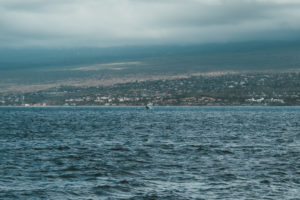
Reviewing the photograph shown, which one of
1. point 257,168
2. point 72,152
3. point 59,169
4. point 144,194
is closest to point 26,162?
point 59,169

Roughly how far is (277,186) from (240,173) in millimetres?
5077

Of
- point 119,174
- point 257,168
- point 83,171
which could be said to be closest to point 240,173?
point 257,168

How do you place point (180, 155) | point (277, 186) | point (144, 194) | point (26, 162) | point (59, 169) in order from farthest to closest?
point (180, 155)
point (26, 162)
point (59, 169)
point (277, 186)
point (144, 194)

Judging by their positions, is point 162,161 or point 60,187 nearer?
point 60,187

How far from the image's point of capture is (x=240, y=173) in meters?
37.1

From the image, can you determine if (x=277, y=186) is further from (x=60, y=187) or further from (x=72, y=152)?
(x=72, y=152)

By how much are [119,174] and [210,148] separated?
70.3 ft

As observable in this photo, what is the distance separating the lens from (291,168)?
131 feet

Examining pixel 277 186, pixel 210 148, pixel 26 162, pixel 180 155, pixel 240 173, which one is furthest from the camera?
pixel 210 148

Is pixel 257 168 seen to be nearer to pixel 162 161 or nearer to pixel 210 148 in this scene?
pixel 162 161

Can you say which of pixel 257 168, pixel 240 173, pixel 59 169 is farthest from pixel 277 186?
pixel 59 169

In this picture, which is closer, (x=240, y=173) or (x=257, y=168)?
(x=240, y=173)

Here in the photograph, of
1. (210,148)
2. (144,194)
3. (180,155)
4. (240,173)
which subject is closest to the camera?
(144,194)

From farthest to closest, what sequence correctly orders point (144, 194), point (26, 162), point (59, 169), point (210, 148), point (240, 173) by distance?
point (210, 148) < point (26, 162) < point (59, 169) < point (240, 173) < point (144, 194)
